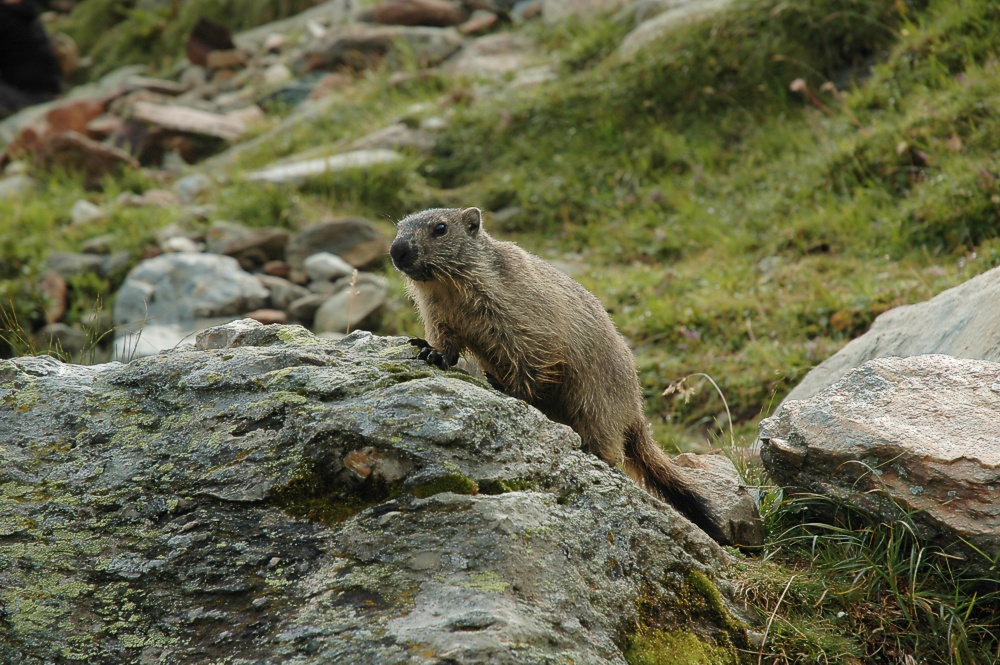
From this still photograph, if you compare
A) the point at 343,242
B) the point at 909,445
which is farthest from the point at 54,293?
the point at 909,445

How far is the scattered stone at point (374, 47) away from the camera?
15258 mm

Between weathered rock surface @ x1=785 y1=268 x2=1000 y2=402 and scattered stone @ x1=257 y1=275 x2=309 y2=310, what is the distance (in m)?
5.81

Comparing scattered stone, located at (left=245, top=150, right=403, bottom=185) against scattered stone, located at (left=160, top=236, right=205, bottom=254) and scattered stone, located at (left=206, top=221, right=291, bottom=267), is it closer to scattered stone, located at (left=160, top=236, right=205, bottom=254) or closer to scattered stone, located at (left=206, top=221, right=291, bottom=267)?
scattered stone, located at (left=206, top=221, right=291, bottom=267)

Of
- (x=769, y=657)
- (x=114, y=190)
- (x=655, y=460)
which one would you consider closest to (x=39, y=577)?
(x=769, y=657)

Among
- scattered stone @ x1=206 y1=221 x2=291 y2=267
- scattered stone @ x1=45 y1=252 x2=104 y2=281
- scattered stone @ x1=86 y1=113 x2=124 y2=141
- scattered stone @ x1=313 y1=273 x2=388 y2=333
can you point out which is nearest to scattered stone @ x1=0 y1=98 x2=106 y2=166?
scattered stone @ x1=86 y1=113 x2=124 y2=141

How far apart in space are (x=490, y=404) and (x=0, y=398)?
6.11ft

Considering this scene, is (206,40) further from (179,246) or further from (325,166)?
(179,246)

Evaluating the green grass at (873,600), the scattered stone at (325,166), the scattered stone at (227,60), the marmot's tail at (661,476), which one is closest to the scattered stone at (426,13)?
the scattered stone at (227,60)

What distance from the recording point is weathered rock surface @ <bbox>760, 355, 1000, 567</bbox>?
358 centimetres

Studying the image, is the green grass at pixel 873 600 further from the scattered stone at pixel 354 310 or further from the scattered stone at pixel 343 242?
the scattered stone at pixel 343 242

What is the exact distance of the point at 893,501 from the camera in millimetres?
3721

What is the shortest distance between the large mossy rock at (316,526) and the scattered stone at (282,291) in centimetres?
605

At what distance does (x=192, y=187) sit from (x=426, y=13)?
5909 millimetres

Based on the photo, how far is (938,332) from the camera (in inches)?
197
